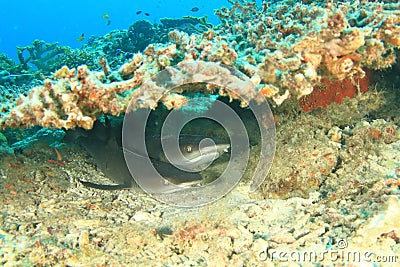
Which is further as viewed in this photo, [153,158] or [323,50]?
[153,158]

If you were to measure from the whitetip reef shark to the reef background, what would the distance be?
0.28m

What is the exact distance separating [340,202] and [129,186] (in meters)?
2.53

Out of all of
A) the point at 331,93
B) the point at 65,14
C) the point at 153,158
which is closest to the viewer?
the point at 153,158

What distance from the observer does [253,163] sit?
3.88 meters

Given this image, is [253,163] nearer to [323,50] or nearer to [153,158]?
[153,158]

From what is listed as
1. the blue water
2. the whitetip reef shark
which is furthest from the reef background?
the blue water

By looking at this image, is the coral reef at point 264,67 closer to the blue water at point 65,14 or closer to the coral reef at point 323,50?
the coral reef at point 323,50

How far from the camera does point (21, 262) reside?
2213mm

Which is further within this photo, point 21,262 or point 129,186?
point 129,186

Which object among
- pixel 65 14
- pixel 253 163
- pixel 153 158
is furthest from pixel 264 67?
pixel 65 14

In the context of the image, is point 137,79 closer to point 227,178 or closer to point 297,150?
point 227,178

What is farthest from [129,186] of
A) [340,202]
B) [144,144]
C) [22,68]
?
[22,68]

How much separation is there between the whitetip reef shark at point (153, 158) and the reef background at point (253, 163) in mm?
285

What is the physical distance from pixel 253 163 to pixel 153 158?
139 cm
